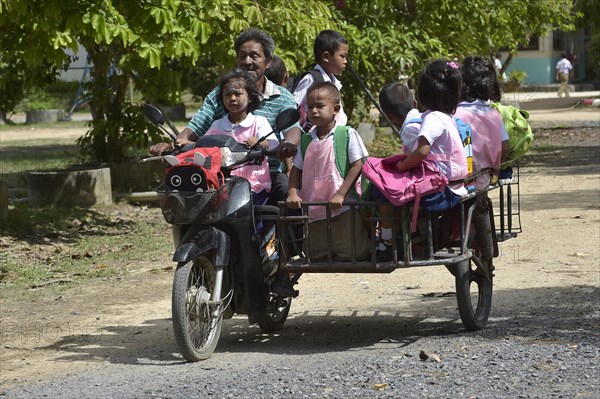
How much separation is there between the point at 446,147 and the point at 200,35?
5410 mm

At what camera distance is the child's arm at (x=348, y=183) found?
6.41 metres

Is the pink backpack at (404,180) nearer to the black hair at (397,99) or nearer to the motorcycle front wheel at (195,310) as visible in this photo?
the black hair at (397,99)

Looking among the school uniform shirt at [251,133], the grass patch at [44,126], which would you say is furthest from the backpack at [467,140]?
the grass patch at [44,126]

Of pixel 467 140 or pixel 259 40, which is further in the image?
pixel 259 40

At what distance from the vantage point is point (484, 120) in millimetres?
7152

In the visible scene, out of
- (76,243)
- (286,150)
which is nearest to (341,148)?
(286,150)

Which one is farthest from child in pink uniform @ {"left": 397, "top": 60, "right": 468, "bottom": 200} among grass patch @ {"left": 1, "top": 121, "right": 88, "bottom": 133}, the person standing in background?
the person standing in background

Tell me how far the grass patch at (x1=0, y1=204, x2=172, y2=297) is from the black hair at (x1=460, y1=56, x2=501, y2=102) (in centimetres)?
389

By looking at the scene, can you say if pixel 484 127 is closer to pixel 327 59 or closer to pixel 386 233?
pixel 386 233

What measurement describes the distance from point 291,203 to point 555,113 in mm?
28124

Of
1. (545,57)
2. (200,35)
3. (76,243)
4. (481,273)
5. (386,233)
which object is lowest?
(76,243)

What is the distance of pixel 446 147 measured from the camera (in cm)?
664

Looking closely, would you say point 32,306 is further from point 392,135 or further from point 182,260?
point 392,135

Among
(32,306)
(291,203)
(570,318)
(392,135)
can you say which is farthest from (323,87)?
(392,135)
